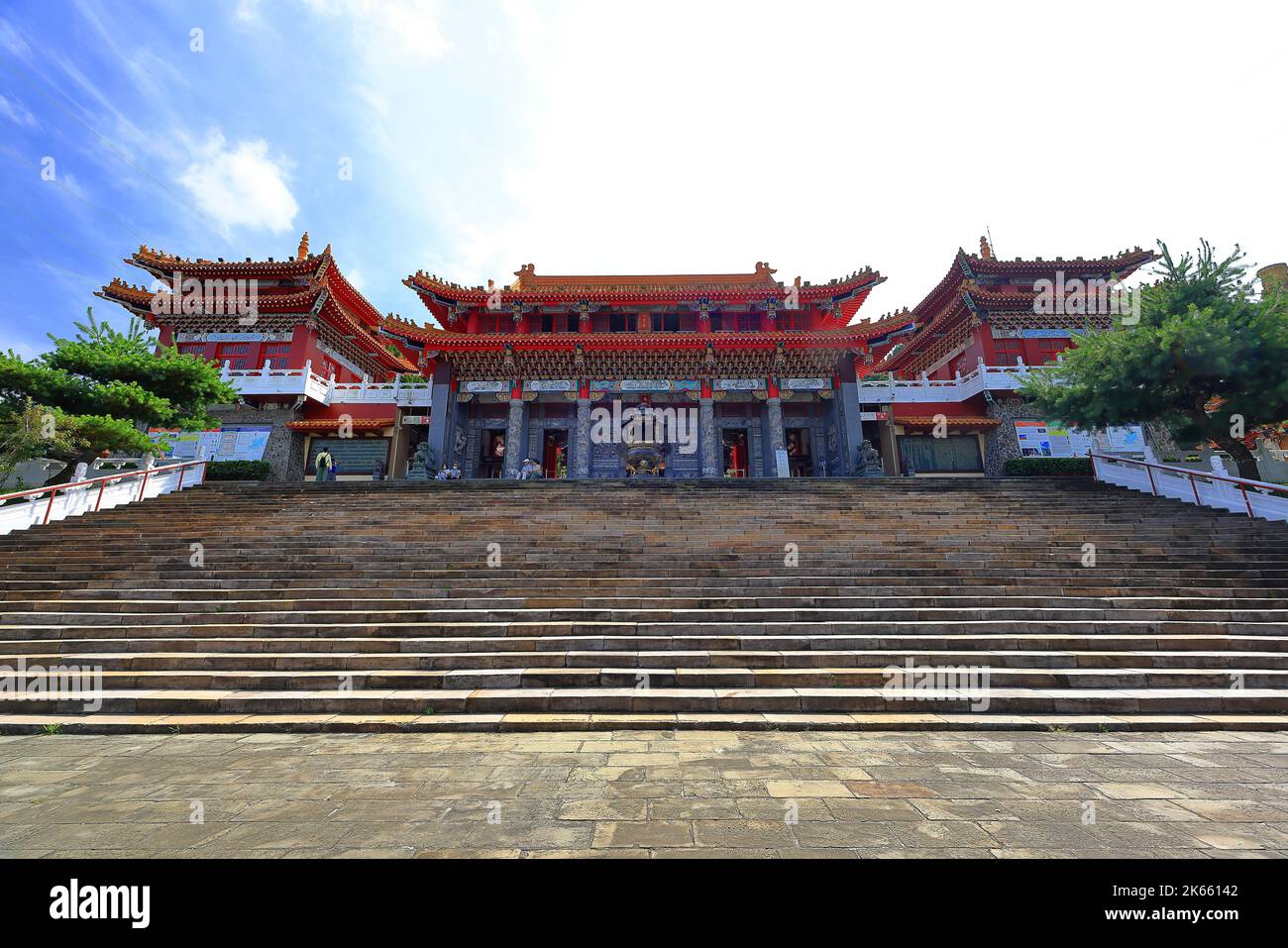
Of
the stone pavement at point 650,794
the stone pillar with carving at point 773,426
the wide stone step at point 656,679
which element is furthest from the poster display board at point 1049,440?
the stone pavement at point 650,794

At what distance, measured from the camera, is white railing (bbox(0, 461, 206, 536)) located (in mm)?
10281

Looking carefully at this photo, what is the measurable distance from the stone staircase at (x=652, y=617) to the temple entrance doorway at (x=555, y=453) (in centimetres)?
864

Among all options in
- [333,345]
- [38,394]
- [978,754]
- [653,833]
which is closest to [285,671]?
[653,833]

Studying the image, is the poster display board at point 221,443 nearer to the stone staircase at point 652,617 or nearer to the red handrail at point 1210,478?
the stone staircase at point 652,617

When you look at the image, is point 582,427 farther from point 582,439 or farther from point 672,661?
point 672,661

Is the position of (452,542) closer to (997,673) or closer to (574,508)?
(574,508)

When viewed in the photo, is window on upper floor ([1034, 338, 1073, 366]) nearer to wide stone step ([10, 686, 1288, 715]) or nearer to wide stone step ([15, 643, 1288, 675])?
wide stone step ([15, 643, 1288, 675])

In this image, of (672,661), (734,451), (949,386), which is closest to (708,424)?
(734,451)

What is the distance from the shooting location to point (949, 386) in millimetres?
20984

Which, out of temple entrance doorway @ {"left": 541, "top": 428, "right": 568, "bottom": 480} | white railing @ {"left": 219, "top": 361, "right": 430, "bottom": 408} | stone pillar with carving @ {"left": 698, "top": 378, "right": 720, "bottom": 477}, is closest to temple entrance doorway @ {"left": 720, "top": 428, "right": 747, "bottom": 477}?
stone pillar with carving @ {"left": 698, "top": 378, "right": 720, "bottom": 477}

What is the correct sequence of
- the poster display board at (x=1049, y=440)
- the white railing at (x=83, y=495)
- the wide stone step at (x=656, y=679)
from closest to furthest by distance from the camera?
the wide stone step at (x=656, y=679) < the white railing at (x=83, y=495) < the poster display board at (x=1049, y=440)

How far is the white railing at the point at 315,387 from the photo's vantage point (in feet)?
64.5

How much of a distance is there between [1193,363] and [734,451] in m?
12.5
